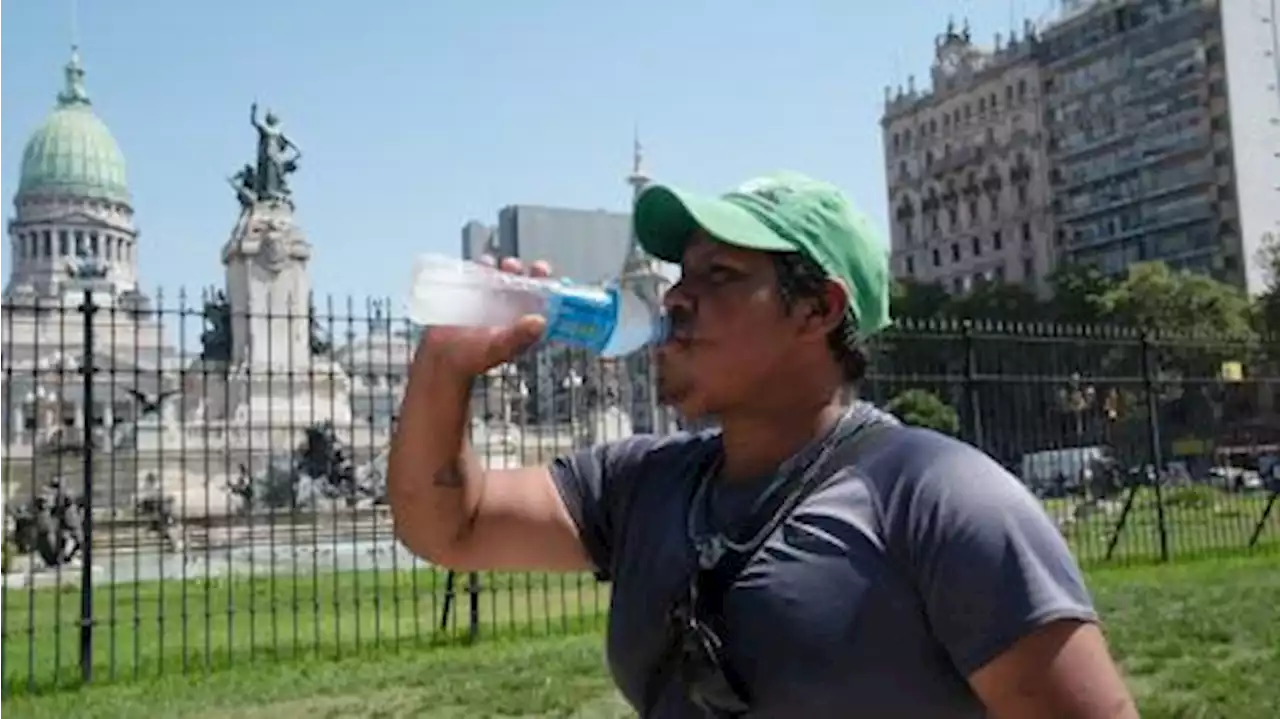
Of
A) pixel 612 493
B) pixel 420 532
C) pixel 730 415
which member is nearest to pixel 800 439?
pixel 730 415

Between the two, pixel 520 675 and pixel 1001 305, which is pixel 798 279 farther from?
pixel 1001 305

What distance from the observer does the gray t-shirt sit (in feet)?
4.69

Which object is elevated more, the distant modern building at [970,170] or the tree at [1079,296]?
the distant modern building at [970,170]

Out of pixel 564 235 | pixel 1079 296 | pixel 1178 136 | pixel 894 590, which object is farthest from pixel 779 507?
pixel 564 235

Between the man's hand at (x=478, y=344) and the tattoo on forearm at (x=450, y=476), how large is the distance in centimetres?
15

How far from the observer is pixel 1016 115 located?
77750mm

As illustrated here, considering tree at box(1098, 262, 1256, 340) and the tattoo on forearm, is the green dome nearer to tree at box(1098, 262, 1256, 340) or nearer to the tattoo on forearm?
tree at box(1098, 262, 1256, 340)

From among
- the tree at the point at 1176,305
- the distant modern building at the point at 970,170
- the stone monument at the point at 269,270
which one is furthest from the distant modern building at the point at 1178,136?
the stone monument at the point at 269,270

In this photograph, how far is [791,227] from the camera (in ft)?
5.55

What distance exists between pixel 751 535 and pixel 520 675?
5.98m

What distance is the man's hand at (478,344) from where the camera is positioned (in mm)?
1852

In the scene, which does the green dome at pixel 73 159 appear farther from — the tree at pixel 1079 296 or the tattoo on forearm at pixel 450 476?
the tattoo on forearm at pixel 450 476

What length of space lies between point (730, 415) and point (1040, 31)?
270 ft

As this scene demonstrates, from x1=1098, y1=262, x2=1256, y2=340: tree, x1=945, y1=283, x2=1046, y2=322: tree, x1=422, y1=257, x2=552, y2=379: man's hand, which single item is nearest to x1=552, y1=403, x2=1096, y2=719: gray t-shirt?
x1=422, y1=257, x2=552, y2=379: man's hand
